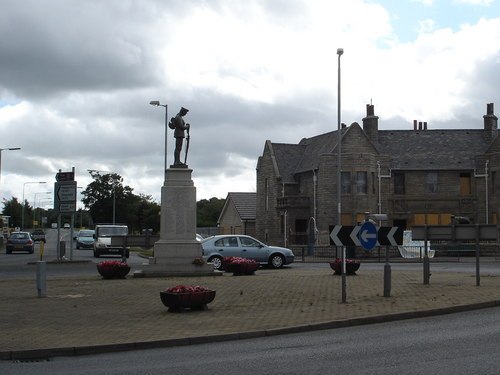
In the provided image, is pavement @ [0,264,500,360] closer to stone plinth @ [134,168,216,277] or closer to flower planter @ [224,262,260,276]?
stone plinth @ [134,168,216,277]

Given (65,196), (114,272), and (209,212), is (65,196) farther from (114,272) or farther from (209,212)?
(209,212)

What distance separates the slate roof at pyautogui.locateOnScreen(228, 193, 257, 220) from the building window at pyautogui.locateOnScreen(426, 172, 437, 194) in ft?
61.7

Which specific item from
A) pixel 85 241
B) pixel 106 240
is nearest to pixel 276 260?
pixel 106 240

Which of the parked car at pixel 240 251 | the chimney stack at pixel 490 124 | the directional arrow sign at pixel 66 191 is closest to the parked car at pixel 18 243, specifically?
the directional arrow sign at pixel 66 191

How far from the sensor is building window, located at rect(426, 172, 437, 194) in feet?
170

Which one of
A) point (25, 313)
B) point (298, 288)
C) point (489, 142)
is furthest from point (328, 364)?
point (489, 142)

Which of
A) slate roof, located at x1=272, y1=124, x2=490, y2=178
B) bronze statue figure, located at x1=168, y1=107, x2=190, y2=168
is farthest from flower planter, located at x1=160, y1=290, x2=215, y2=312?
slate roof, located at x1=272, y1=124, x2=490, y2=178

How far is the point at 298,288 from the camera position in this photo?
18.7 metres

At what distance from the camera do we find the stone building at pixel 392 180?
50.3 metres

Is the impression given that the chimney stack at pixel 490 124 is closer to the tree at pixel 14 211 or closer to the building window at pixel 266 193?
the building window at pixel 266 193

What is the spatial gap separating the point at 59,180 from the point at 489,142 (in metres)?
34.6

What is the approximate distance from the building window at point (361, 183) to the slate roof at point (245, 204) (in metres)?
17.0

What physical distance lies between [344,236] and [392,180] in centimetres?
3758

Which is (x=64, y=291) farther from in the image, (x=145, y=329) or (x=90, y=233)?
(x=90, y=233)
